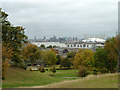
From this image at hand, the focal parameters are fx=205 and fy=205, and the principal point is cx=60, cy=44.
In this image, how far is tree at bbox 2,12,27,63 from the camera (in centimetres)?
2491

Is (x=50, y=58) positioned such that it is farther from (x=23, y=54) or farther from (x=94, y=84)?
(x=94, y=84)

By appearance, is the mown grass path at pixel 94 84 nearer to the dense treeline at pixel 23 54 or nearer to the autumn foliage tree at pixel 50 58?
→ the dense treeline at pixel 23 54

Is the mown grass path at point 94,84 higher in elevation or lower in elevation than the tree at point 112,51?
lower

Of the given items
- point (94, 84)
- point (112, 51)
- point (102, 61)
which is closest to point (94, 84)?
point (94, 84)

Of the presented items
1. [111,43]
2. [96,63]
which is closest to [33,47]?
[96,63]

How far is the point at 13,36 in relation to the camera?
25547 millimetres

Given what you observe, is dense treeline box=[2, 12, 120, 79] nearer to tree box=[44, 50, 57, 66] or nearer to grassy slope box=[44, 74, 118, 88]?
tree box=[44, 50, 57, 66]

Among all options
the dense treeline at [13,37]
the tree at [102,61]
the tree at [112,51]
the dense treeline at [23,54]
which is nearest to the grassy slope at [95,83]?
the dense treeline at [23,54]

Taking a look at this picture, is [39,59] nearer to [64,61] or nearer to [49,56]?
[49,56]

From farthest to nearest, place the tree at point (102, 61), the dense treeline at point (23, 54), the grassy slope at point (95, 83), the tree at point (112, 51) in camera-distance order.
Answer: the tree at point (102, 61) → the tree at point (112, 51) → the dense treeline at point (23, 54) → the grassy slope at point (95, 83)

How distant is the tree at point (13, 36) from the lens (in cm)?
2491

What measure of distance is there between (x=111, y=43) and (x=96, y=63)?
16.3 feet

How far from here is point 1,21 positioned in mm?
24438

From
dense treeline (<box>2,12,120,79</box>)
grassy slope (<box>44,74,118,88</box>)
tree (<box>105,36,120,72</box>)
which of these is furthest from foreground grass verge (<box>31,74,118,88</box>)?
tree (<box>105,36,120,72</box>)
